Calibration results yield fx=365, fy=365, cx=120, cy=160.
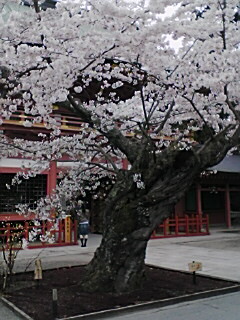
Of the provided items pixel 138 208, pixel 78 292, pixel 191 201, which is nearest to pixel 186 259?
pixel 138 208

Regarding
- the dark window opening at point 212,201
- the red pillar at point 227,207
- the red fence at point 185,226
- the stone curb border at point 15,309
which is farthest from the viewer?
the dark window opening at point 212,201

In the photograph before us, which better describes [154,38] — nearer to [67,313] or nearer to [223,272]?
[67,313]

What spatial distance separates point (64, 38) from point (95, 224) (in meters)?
14.6

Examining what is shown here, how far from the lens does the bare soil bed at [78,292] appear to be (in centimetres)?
594

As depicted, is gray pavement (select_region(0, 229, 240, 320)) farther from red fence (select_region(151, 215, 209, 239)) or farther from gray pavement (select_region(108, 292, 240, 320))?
red fence (select_region(151, 215, 209, 239))

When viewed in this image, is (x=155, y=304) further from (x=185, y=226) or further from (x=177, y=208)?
(x=177, y=208)

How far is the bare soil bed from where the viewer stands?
5.94m

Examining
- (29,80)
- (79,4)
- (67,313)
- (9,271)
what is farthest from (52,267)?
(79,4)

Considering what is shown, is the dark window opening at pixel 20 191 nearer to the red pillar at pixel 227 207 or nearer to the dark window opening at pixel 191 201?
the dark window opening at pixel 191 201

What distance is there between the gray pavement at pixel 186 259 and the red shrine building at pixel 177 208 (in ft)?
3.69

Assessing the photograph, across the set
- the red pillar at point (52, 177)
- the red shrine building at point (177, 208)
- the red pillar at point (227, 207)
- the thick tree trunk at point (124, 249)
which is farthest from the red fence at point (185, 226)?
the thick tree trunk at point (124, 249)

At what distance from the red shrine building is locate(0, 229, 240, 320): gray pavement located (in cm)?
113

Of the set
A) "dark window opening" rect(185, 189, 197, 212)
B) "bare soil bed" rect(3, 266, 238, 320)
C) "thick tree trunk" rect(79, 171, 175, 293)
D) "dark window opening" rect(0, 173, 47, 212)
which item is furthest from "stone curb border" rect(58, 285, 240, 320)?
"dark window opening" rect(185, 189, 197, 212)

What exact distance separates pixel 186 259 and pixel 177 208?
1009 centimetres
